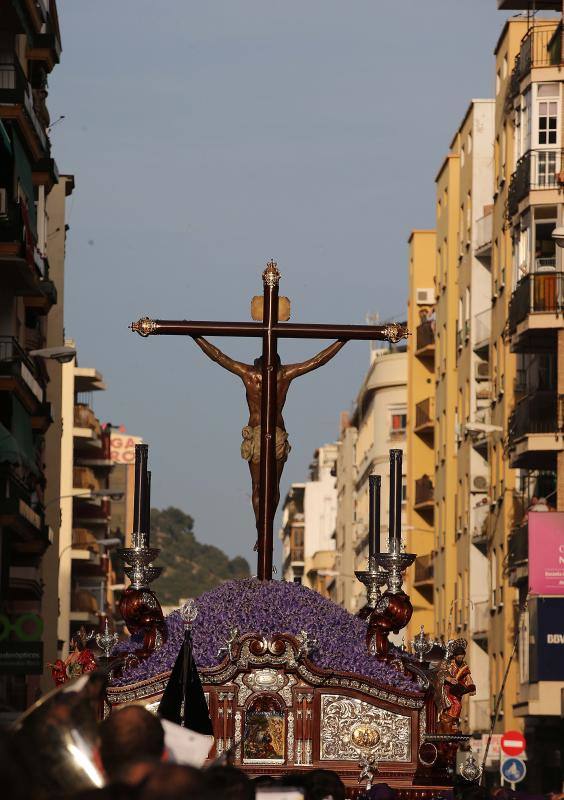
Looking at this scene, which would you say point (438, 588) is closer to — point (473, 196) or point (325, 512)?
point (473, 196)

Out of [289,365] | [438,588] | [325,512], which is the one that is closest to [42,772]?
[289,365]

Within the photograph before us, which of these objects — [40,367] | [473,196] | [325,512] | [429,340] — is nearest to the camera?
[40,367]

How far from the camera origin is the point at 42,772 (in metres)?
6.05

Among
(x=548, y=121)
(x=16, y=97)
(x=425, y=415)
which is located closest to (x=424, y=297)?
(x=425, y=415)

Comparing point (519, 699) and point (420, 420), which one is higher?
point (420, 420)

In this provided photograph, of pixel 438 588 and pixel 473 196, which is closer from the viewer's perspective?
pixel 473 196

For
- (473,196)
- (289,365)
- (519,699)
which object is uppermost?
(473,196)

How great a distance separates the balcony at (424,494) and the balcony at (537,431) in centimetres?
2493

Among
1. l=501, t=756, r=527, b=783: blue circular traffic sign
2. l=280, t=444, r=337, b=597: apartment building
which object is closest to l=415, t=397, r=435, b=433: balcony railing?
l=501, t=756, r=527, b=783: blue circular traffic sign

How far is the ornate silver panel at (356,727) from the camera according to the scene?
15883 millimetres

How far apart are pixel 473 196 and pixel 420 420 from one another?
49.5 ft

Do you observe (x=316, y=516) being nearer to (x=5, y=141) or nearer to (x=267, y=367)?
(x=5, y=141)

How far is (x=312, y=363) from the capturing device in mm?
18234

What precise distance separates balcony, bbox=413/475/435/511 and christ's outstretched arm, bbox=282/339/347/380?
61091 mm
